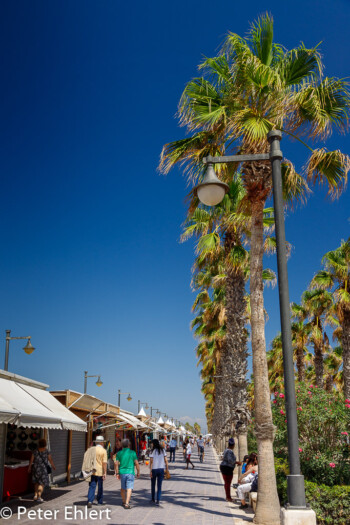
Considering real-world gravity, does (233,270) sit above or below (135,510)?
above

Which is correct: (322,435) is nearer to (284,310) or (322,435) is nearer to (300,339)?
(284,310)

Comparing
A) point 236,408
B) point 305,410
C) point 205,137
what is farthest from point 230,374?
point 205,137

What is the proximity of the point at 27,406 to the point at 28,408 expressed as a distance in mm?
180

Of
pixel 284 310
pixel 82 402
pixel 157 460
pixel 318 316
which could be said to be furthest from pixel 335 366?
pixel 284 310

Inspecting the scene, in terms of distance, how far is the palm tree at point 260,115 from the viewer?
1064cm

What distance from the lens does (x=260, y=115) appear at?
441 inches

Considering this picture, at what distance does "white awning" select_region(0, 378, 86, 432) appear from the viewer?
1020cm

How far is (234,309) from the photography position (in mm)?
16969

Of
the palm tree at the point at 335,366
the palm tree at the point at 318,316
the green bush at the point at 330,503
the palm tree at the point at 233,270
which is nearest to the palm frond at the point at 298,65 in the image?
the palm tree at the point at 233,270

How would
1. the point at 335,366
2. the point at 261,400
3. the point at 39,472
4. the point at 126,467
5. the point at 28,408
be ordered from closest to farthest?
1. the point at 261,400
2. the point at 126,467
3. the point at 28,408
4. the point at 39,472
5. the point at 335,366

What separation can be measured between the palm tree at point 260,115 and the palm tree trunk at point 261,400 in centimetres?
2

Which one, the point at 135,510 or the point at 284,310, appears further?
the point at 135,510

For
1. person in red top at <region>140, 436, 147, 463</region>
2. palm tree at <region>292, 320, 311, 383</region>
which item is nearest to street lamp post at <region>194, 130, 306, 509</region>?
palm tree at <region>292, 320, 311, 383</region>

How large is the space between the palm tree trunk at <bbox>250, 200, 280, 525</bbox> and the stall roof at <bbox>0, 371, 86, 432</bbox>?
5003 millimetres
